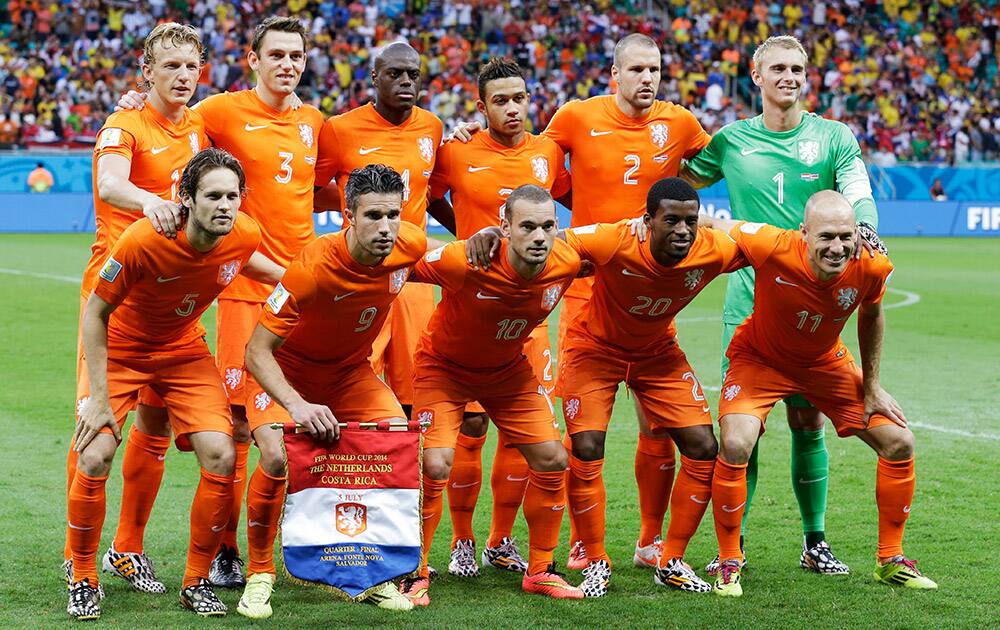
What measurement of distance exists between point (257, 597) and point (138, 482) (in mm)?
1019

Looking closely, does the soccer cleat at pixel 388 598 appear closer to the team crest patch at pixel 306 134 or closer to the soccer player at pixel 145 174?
the soccer player at pixel 145 174

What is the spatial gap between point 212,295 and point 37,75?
86.0 feet

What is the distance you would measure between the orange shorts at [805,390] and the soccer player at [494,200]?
3.42ft

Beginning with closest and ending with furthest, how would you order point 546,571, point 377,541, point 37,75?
point 377,541, point 546,571, point 37,75

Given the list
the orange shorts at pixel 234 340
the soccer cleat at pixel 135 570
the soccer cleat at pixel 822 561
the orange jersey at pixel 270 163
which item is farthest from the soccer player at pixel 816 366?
the soccer cleat at pixel 135 570

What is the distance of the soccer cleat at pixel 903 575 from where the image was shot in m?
6.07

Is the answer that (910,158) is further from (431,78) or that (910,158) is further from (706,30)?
(431,78)

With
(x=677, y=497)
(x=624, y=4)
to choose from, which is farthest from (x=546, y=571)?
(x=624, y=4)

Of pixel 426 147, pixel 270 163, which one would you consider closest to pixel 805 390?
pixel 426 147

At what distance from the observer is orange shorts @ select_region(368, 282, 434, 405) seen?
6863 millimetres

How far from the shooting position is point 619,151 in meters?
7.09

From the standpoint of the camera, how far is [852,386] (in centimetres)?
629

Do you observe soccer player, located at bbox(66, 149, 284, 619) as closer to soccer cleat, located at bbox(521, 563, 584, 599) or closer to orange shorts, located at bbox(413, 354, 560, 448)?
orange shorts, located at bbox(413, 354, 560, 448)

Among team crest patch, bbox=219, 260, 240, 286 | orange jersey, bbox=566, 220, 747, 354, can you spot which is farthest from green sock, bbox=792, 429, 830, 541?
team crest patch, bbox=219, 260, 240, 286
